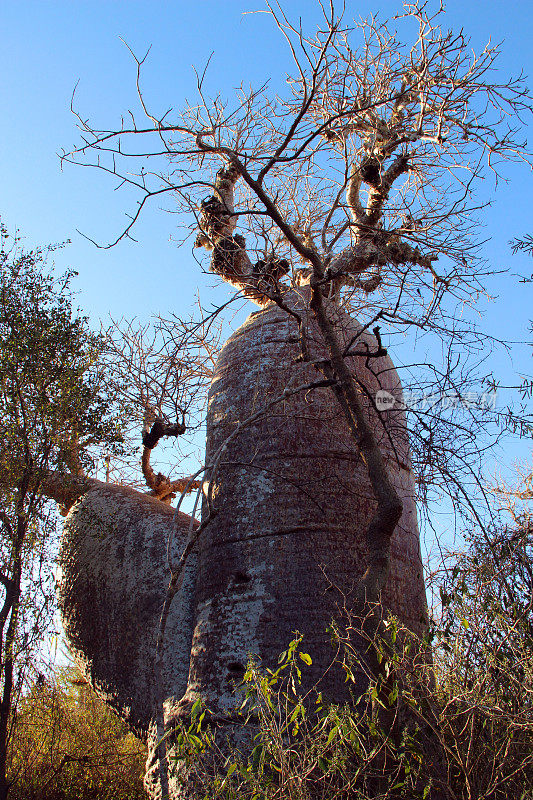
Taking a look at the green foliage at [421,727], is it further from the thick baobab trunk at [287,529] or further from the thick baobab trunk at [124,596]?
the thick baobab trunk at [124,596]

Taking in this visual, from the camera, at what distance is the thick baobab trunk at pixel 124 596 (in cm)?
296

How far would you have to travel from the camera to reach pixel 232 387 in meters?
3.20

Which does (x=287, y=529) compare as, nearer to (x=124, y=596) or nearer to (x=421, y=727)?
(x=421, y=727)

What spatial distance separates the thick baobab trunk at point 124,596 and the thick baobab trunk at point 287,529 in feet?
0.92

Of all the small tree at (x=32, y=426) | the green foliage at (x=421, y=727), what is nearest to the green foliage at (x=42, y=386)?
the small tree at (x=32, y=426)

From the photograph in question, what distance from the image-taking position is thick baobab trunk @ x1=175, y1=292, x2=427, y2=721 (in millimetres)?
2414

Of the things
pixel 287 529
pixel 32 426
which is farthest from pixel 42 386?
pixel 287 529

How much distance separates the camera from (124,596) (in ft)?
10.7

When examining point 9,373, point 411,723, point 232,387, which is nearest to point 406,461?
point 232,387

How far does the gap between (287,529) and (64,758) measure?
2.50 m

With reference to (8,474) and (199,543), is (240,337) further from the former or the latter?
(8,474)

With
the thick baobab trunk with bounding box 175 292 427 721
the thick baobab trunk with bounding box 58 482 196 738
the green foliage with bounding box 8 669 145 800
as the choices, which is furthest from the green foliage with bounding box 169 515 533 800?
the green foliage with bounding box 8 669 145 800

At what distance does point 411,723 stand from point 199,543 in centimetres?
128

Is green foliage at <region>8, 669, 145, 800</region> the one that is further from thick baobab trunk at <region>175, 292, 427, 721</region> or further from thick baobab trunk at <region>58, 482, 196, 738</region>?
thick baobab trunk at <region>175, 292, 427, 721</region>
